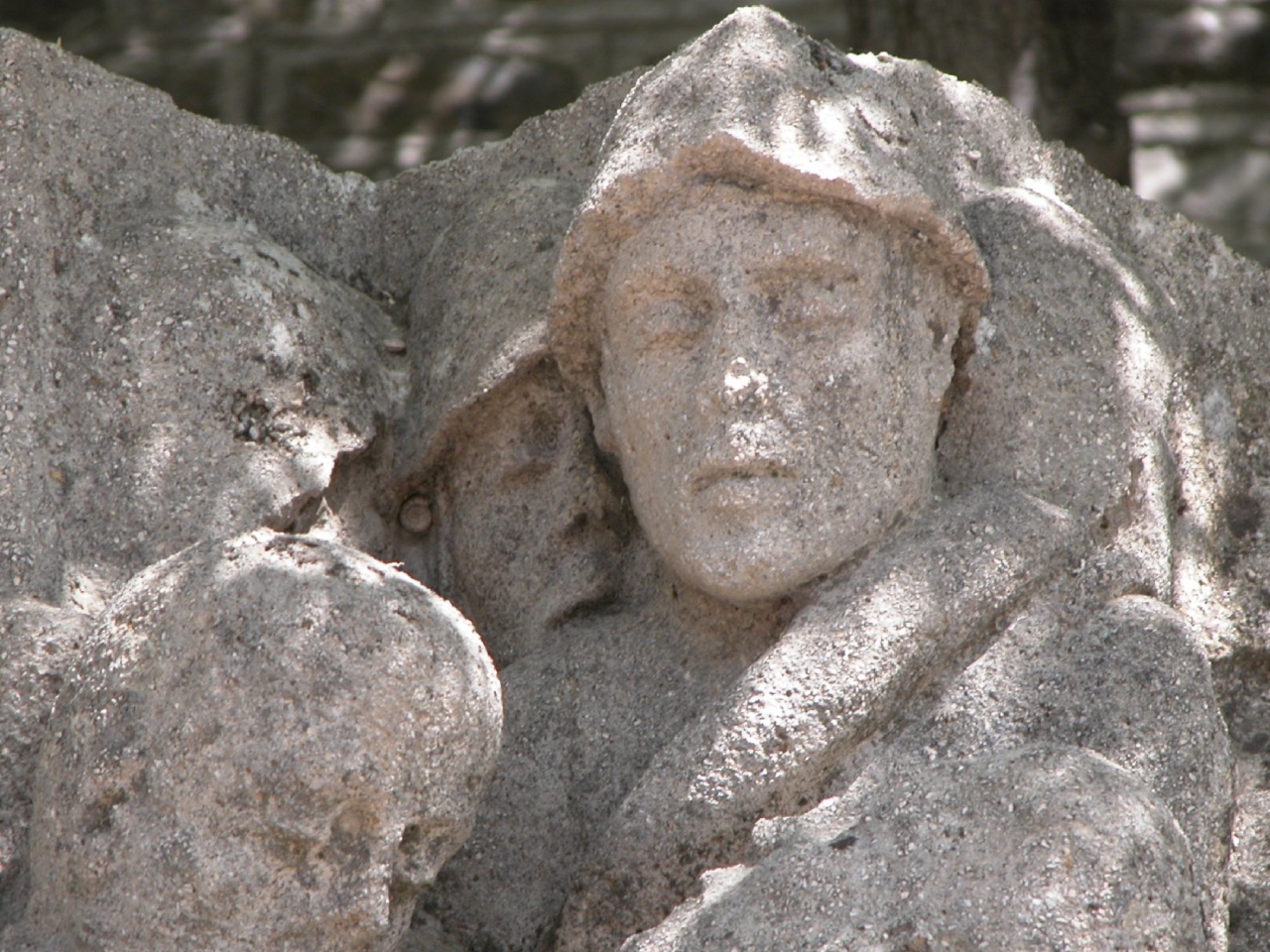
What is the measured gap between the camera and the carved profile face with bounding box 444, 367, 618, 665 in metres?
2.90

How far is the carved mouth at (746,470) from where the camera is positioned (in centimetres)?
251

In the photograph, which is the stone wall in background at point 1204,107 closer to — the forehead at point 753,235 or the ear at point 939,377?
the ear at point 939,377

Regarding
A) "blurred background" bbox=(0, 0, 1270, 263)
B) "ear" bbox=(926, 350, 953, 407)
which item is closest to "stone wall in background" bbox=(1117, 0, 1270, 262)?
"blurred background" bbox=(0, 0, 1270, 263)

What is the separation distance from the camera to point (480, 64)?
5.95 meters

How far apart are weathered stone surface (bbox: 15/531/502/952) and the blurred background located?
3.55 meters

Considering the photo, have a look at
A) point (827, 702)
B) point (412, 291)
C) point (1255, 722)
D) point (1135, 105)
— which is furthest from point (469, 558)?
point (1135, 105)

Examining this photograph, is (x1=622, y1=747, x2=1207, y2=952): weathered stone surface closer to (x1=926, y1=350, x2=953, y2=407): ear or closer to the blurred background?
(x1=926, y1=350, x2=953, y2=407): ear

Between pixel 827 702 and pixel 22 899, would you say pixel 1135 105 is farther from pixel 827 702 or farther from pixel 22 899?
pixel 22 899

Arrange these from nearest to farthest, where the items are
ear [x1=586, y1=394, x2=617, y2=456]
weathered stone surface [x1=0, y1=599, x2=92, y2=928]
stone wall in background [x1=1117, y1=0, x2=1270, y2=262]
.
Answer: weathered stone surface [x1=0, y1=599, x2=92, y2=928]
ear [x1=586, y1=394, x2=617, y2=456]
stone wall in background [x1=1117, y1=0, x2=1270, y2=262]

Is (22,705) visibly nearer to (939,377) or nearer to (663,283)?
(663,283)

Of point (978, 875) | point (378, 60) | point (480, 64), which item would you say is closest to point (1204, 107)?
point (480, 64)

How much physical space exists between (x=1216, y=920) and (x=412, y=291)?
1485 mm

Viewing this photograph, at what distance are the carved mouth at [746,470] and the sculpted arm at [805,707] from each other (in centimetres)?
15

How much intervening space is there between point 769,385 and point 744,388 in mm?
31
